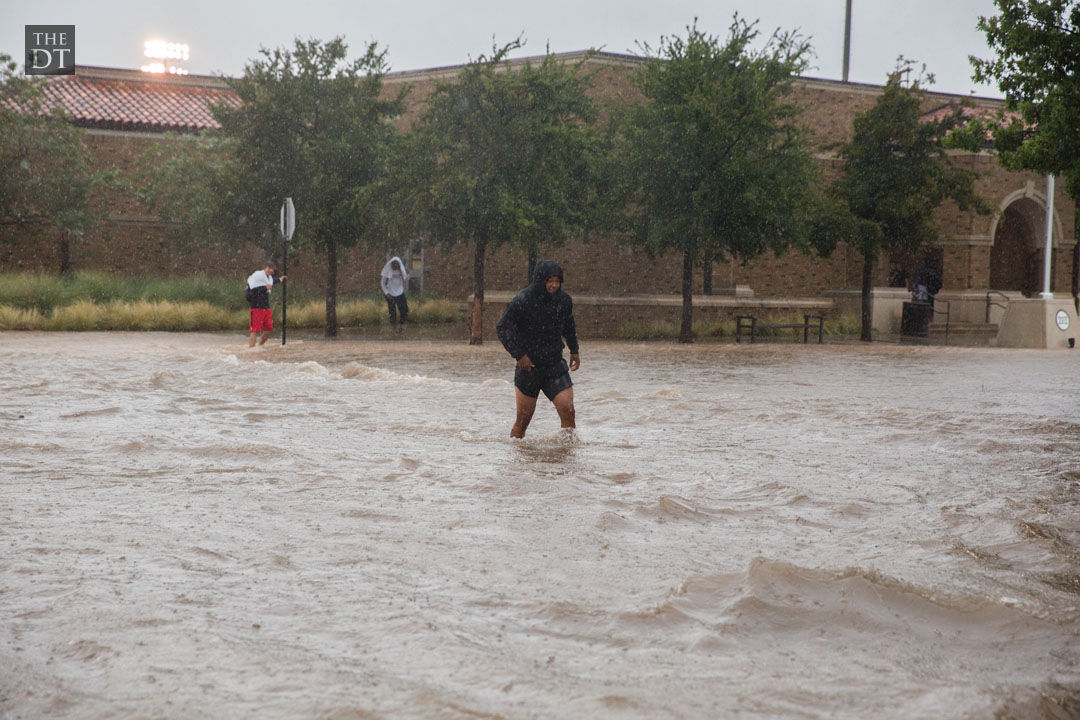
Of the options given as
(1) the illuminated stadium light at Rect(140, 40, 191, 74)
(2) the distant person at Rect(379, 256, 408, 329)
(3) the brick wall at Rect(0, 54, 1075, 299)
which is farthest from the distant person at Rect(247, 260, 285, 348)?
(1) the illuminated stadium light at Rect(140, 40, 191, 74)

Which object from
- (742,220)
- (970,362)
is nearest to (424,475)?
(970,362)

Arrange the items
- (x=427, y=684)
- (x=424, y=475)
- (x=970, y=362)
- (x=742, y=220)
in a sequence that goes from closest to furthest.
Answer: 1. (x=427, y=684)
2. (x=424, y=475)
3. (x=970, y=362)
4. (x=742, y=220)

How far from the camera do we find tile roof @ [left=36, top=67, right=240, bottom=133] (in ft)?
122

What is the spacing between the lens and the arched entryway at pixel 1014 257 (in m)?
41.4

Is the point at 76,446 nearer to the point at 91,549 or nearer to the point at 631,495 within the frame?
the point at 91,549

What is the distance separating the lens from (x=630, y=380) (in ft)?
54.7

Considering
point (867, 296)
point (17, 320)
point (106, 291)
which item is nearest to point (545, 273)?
point (17, 320)

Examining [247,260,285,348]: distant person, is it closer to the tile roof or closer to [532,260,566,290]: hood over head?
[532,260,566,290]: hood over head

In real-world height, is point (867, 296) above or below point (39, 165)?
below

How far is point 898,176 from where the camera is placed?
29.3 meters

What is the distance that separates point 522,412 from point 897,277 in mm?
30198

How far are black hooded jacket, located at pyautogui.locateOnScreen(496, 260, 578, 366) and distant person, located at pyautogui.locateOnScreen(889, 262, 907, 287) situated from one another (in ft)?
98.5

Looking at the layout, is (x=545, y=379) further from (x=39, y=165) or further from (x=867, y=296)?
(x=39, y=165)

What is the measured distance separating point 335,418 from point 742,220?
1548cm
